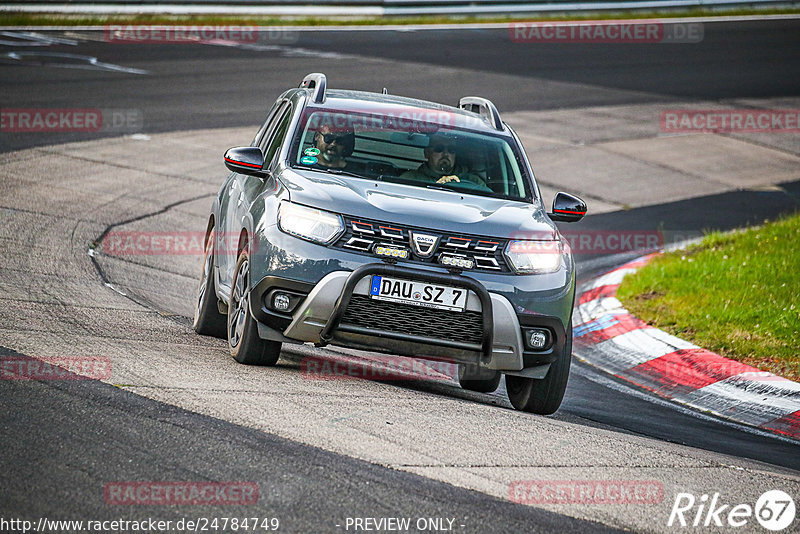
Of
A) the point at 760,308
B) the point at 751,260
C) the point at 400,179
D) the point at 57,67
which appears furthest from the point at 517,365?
the point at 57,67

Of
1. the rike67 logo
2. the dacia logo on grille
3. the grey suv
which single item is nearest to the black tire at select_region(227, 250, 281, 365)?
the grey suv

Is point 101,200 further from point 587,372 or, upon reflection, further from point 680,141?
point 680,141

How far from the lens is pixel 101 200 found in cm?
1321

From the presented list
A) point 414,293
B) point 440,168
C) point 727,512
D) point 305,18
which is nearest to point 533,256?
point 414,293

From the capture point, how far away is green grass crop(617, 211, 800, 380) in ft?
30.8

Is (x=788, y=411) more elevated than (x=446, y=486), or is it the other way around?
(x=446, y=486)

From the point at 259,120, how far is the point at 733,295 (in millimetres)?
10000

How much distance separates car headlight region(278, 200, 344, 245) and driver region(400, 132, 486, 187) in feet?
3.34

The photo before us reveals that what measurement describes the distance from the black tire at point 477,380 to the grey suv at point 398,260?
0.54 metres

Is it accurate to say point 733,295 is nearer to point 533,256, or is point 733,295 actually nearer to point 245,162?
point 533,256

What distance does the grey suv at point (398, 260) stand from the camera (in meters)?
6.50

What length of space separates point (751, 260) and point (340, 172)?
6165 mm

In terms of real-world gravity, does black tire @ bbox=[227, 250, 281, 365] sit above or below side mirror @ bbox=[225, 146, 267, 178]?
below

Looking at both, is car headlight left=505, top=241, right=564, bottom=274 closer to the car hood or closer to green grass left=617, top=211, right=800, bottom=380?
the car hood
